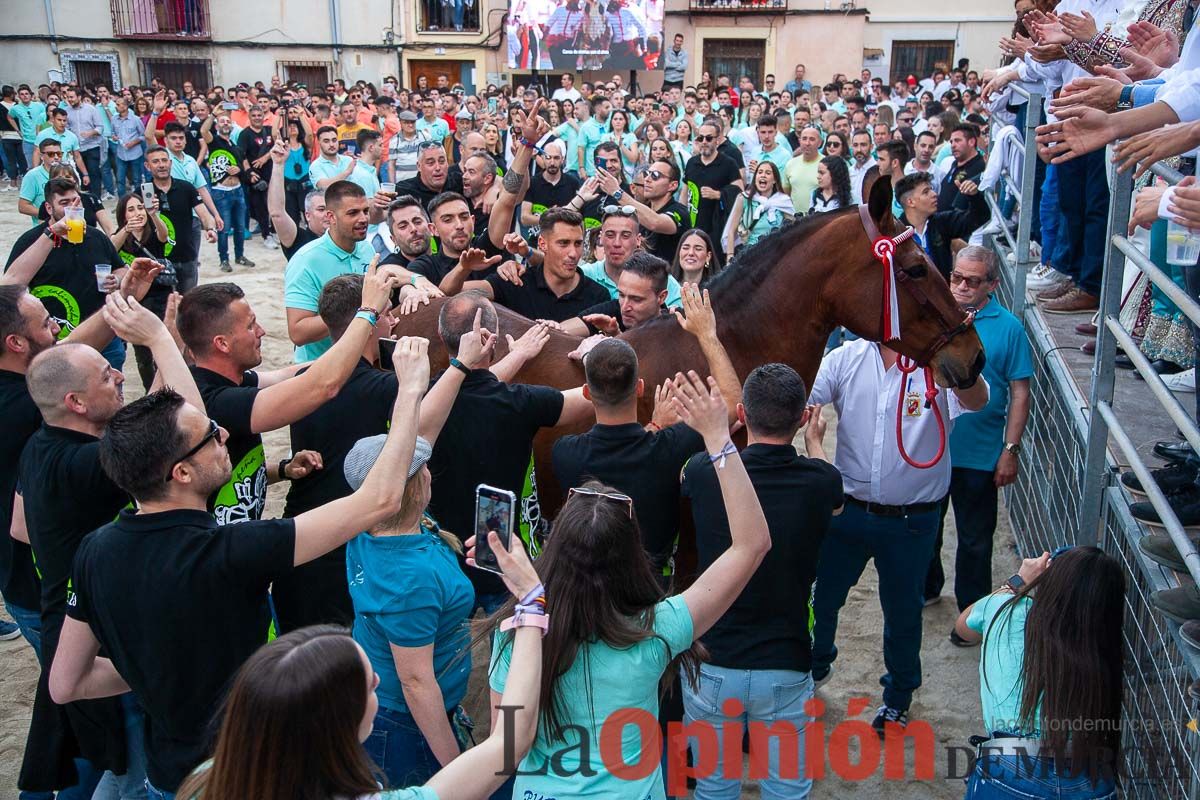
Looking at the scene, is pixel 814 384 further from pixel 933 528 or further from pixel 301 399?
pixel 301 399

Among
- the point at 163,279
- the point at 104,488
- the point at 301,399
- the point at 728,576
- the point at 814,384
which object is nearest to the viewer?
the point at 728,576

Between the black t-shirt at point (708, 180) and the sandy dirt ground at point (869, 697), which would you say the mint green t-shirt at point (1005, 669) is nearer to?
the sandy dirt ground at point (869, 697)

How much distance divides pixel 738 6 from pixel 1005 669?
31.5 meters

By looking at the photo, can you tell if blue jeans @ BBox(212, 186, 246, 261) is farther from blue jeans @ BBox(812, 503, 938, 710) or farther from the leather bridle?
blue jeans @ BBox(812, 503, 938, 710)

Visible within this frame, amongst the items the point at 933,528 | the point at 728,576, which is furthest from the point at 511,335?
the point at 728,576

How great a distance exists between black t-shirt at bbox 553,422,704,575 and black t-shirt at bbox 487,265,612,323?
8.16 ft

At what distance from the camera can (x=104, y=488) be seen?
11.0 ft

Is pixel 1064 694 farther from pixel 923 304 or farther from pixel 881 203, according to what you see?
pixel 881 203

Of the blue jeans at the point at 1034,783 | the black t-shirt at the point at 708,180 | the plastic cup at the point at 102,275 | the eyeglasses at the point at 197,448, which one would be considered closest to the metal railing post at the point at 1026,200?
the blue jeans at the point at 1034,783

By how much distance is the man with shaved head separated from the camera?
11.0ft

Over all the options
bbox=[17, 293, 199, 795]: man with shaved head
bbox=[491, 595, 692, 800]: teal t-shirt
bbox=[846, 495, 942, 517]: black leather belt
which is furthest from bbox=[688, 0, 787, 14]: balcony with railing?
bbox=[491, 595, 692, 800]: teal t-shirt

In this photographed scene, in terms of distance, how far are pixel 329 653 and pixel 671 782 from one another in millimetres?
2184

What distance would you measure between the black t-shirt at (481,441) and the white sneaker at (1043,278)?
398 centimetres

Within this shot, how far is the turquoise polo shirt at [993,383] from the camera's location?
5145mm
